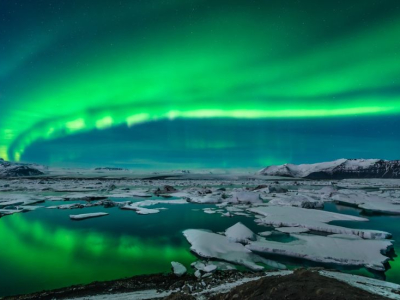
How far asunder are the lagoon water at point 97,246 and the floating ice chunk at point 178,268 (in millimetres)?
258

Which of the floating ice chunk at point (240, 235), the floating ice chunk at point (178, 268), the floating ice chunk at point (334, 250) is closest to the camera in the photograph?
the floating ice chunk at point (178, 268)

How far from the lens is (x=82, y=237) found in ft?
37.3

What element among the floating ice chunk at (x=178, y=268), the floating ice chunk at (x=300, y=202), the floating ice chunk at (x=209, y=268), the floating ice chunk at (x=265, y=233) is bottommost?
the floating ice chunk at (x=178, y=268)

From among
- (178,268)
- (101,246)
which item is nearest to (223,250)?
(178,268)

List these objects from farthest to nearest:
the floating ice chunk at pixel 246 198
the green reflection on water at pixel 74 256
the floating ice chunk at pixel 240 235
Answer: the floating ice chunk at pixel 246 198
the floating ice chunk at pixel 240 235
the green reflection on water at pixel 74 256

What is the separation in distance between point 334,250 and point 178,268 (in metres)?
5.22

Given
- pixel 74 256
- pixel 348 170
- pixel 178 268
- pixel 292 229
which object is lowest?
pixel 74 256

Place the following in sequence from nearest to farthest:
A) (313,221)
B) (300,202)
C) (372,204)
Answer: (313,221), (300,202), (372,204)

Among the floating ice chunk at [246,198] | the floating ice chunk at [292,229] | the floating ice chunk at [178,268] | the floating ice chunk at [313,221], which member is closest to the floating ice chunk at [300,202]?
the floating ice chunk at [246,198]

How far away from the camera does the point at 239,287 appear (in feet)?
16.9

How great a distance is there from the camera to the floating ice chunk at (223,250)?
25.0 feet

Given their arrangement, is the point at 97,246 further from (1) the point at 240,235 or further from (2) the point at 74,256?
→ (1) the point at 240,235

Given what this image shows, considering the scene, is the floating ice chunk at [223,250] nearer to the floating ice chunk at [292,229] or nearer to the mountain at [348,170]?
the floating ice chunk at [292,229]

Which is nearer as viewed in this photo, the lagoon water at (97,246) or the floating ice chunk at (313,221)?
the lagoon water at (97,246)
